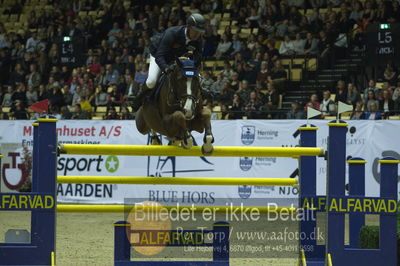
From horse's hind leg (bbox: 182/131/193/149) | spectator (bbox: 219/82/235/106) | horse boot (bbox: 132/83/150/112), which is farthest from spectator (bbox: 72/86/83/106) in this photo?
horse's hind leg (bbox: 182/131/193/149)

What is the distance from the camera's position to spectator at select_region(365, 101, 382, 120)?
41.8ft

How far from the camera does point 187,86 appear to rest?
5.80 m

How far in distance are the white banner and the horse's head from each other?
695 centimetres

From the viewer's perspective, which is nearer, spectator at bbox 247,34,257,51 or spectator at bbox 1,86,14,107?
spectator at bbox 247,34,257,51

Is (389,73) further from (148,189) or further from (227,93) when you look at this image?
(148,189)

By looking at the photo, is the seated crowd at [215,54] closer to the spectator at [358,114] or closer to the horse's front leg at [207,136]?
the spectator at [358,114]

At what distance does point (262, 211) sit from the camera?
21.6 ft

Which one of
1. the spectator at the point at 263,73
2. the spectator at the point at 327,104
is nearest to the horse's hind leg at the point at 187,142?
the spectator at the point at 327,104

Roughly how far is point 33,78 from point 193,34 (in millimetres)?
12823

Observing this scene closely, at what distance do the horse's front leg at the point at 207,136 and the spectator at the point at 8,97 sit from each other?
11949mm

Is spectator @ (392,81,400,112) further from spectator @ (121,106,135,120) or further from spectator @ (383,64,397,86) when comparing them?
spectator @ (121,106,135,120)

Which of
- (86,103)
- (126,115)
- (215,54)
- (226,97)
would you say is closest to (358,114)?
(226,97)

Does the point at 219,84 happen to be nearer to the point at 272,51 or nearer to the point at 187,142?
the point at 272,51

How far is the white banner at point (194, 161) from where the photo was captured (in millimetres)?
12508
